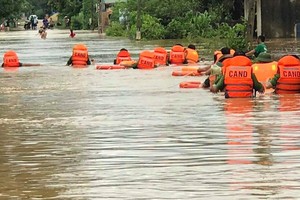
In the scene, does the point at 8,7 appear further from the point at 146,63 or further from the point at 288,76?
the point at 288,76

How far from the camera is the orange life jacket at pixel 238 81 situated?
19844 mm

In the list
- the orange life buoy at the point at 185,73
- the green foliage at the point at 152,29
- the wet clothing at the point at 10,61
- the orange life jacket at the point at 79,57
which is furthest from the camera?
the green foliage at the point at 152,29

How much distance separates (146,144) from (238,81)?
21.7 ft

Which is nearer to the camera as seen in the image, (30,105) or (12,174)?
(12,174)

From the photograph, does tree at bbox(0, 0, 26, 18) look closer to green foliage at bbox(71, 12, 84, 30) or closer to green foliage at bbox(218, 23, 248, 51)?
green foliage at bbox(71, 12, 84, 30)

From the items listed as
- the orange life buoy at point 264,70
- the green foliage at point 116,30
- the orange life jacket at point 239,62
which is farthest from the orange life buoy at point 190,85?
the green foliage at point 116,30

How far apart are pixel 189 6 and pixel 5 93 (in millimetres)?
39920

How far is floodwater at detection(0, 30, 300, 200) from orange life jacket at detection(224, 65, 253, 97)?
29 cm

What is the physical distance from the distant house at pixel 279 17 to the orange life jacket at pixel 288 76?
35437 millimetres

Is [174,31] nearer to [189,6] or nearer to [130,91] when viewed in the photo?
[189,6]

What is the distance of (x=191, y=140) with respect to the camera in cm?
1403

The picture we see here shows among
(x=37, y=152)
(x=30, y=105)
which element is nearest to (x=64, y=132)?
(x=37, y=152)

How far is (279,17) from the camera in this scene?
56.3 m

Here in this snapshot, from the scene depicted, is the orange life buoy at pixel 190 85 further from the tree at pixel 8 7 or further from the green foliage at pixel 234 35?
the tree at pixel 8 7
